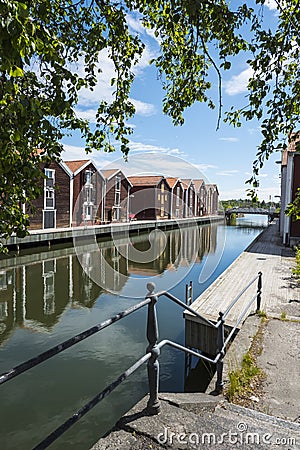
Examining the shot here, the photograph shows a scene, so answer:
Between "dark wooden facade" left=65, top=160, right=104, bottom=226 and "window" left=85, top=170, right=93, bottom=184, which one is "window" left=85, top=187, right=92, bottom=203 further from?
"window" left=85, top=170, right=93, bottom=184

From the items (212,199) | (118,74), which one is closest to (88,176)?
(118,74)

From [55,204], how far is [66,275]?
12023mm

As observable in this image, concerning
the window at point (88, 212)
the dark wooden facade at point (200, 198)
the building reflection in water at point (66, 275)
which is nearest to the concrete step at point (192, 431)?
the building reflection in water at point (66, 275)

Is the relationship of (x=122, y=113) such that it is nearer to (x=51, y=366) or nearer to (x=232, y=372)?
(x=232, y=372)

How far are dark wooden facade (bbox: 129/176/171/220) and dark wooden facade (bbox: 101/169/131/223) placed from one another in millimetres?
3805

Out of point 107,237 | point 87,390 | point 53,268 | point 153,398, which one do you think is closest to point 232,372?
point 153,398

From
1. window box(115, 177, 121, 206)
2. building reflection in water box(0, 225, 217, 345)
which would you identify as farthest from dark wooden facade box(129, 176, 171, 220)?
building reflection in water box(0, 225, 217, 345)

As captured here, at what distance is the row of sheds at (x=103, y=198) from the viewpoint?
25516mm

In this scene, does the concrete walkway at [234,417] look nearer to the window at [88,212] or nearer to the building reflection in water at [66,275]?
the building reflection in water at [66,275]

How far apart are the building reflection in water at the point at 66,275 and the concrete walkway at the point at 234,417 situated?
669cm

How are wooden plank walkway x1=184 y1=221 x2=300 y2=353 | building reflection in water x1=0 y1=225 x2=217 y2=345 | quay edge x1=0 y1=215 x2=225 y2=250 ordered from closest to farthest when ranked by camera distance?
wooden plank walkway x1=184 y1=221 x2=300 y2=353 → building reflection in water x1=0 y1=225 x2=217 y2=345 → quay edge x1=0 y1=215 x2=225 y2=250

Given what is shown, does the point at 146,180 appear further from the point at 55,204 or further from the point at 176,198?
the point at 55,204

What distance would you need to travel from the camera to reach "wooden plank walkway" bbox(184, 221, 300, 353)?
21.0 feet

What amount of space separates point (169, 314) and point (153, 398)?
7739 millimetres
